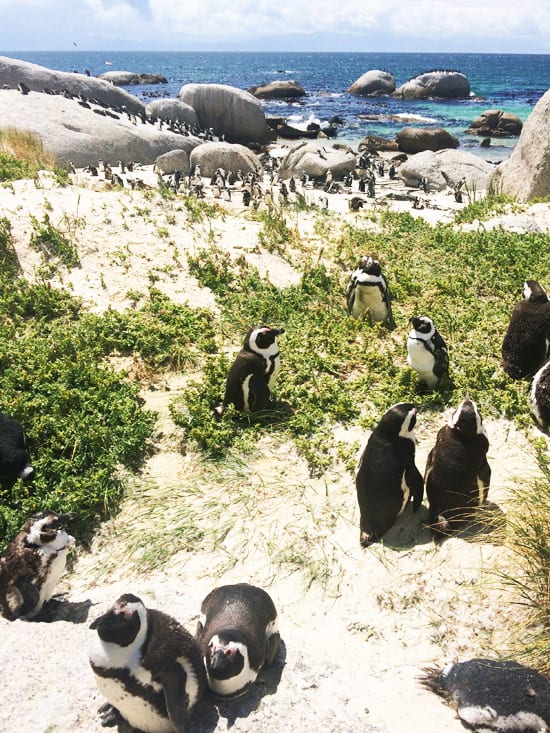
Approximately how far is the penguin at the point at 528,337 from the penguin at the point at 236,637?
413 cm

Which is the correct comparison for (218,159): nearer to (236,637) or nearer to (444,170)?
(444,170)

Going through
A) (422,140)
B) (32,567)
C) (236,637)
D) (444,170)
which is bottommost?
(422,140)

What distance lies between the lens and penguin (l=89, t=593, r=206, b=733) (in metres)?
2.89

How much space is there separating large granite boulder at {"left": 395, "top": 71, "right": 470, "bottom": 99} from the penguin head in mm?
65110

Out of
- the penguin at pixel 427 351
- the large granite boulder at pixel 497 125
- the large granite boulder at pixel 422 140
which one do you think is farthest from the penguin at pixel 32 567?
Result: the large granite boulder at pixel 497 125

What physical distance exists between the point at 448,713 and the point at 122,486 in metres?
3.09

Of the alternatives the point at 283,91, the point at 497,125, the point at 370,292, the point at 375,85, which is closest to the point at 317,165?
the point at 370,292

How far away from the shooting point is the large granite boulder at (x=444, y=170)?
794 inches

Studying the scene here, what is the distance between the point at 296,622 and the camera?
3.92m

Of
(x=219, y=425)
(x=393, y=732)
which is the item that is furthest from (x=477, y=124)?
(x=393, y=732)

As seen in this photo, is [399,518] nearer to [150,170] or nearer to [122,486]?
[122,486]

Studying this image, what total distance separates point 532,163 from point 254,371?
11.3 metres

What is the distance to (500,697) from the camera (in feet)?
9.99

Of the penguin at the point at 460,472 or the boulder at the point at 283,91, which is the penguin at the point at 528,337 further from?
the boulder at the point at 283,91
